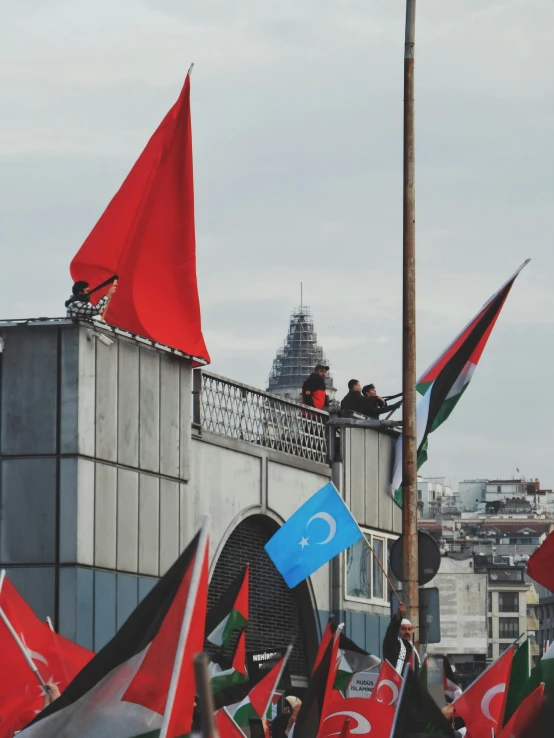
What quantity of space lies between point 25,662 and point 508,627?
168 meters

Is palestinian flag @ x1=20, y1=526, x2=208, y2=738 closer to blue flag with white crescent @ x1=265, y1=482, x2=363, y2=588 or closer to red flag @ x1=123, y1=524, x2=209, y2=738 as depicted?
red flag @ x1=123, y1=524, x2=209, y2=738

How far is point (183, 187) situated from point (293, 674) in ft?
23.9

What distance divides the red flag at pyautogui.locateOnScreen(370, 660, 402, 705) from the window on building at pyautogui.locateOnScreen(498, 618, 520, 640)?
164m

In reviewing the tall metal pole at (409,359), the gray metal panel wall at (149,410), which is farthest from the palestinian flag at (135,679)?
the gray metal panel wall at (149,410)

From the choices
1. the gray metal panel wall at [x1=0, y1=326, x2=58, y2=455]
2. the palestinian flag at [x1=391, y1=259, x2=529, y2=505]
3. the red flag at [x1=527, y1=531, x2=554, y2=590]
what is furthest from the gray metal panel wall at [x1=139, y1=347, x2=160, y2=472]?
the red flag at [x1=527, y1=531, x2=554, y2=590]

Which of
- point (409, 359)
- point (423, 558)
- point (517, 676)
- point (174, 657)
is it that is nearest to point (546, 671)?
point (174, 657)

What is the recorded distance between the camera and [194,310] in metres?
21.8

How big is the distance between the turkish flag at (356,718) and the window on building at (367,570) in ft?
41.7

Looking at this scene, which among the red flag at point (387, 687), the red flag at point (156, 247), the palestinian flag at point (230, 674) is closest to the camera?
the red flag at point (387, 687)

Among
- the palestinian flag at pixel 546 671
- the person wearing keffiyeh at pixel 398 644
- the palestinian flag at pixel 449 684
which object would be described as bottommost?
the palestinian flag at pixel 449 684

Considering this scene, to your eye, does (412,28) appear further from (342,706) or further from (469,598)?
(469,598)

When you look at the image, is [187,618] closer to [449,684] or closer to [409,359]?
[449,684]

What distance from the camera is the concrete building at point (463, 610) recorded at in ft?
497

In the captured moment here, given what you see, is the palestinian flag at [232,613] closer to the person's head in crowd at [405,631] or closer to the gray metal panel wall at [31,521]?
the person's head in crowd at [405,631]
